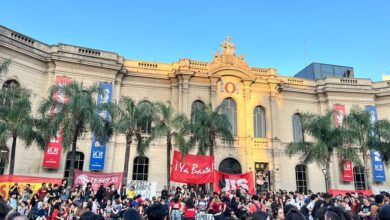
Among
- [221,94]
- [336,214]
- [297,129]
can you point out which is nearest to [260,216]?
[336,214]

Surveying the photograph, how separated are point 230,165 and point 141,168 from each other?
27.1 ft

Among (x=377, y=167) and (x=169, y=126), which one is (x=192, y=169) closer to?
(x=169, y=126)

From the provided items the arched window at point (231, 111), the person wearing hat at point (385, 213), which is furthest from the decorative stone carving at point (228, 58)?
the person wearing hat at point (385, 213)

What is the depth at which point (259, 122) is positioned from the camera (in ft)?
106

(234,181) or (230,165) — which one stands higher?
(230,165)

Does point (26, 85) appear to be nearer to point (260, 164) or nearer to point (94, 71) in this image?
point (94, 71)

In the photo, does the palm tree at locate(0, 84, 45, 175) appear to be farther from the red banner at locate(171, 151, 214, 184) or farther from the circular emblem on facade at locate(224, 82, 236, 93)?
the circular emblem on facade at locate(224, 82, 236, 93)

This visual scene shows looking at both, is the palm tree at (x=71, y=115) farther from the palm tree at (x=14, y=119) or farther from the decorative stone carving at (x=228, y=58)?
the decorative stone carving at (x=228, y=58)

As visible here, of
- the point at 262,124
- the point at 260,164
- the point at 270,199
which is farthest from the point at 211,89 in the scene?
the point at 270,199

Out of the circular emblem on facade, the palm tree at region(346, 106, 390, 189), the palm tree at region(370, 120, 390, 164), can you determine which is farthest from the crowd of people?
the circular emblem on facade

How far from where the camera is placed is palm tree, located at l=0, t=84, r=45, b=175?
62.5ft

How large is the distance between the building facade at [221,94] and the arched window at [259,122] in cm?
10

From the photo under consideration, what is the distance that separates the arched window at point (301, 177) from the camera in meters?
31.9

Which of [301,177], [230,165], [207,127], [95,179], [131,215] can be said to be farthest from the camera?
[301,177]
